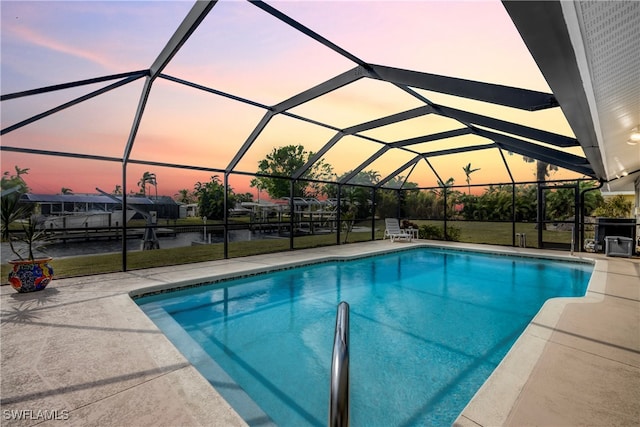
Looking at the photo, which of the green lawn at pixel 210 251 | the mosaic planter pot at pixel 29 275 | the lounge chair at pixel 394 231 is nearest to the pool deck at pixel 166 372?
the mosaic planter pot at pixel 29 275

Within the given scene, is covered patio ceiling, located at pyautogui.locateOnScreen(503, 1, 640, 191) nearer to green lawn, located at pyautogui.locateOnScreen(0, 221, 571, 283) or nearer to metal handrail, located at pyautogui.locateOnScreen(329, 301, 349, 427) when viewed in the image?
metal handrail, located at pyautogui.locateOnScreen(329, 301, 349, 427)

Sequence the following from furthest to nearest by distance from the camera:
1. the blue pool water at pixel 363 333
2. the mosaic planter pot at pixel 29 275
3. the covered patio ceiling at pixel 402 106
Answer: the mosaic planter pot at pixel 29 275, the blue pool water at pixel 363 333, the covered patio ceiling at pixel 402 106

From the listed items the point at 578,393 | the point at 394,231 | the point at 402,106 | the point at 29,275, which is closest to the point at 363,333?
the point at 578,393

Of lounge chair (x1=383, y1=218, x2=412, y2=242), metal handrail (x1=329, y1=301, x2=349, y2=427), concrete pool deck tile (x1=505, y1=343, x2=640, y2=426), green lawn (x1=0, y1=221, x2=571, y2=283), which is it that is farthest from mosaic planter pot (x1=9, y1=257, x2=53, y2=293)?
lounge chair (x1=383, y1=218, x2=412, y2=242)

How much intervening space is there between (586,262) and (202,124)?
34.5ft

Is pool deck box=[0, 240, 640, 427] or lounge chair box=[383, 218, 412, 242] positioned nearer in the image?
pool deck box=[0, 240, 640, 427]

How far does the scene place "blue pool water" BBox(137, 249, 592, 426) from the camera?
8.31 feet

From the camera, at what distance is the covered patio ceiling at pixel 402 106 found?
6.55 feet

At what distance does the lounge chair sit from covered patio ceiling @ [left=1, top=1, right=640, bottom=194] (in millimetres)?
3278

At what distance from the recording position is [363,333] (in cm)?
393

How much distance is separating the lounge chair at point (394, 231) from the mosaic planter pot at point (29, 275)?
978cm

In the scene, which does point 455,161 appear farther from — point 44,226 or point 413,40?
point 44,226

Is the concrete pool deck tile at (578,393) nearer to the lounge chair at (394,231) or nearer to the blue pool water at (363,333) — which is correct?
the blue pool water at (363,333)

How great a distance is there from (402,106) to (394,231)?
21.2 ft
